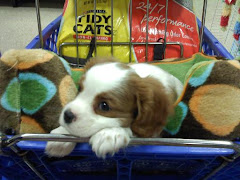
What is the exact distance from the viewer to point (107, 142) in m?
0.65

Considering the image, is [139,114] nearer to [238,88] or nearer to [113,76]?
[113,76]

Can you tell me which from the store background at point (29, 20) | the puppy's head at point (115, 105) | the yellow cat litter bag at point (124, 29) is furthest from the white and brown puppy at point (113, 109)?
the store background at point (29, 20)

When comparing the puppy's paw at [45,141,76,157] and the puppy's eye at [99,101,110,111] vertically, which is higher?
the puppy's eye at [99,101,110,111]

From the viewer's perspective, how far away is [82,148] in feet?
2.15

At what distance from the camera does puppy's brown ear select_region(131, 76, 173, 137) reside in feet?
2.49

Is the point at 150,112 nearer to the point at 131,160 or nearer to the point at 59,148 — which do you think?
the point at 131,160

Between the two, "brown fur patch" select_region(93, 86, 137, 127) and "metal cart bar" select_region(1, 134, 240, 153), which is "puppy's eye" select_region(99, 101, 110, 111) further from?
"metal cart bar" select_region(1, 134, 240, 153)

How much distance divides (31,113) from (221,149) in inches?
21.3

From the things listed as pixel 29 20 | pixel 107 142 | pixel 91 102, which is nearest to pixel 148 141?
pixel 107 142

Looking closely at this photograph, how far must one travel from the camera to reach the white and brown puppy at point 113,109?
692 millimetres

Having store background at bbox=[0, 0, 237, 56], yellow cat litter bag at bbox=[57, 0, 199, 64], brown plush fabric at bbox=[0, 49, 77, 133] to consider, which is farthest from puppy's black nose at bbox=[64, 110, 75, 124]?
store background at bbox=[0, 0, 237, 56]

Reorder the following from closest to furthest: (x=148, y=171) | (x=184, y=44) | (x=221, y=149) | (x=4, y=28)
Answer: (x=221, y=149) < (x=148, y=171) < (x=184, y=44) < (x=4, y=28)

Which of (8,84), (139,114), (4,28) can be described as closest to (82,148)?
(139,114)

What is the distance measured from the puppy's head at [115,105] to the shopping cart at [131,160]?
7 centimetres
